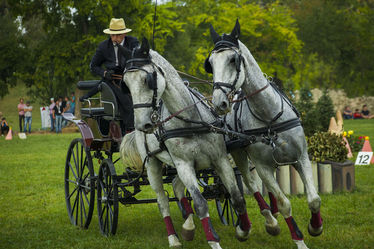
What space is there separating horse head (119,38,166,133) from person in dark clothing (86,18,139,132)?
1622mm

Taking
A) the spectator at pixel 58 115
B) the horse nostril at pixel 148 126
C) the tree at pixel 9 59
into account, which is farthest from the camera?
the tree at pixel 9 59

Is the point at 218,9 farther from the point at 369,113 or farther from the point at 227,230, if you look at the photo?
the point at 227,230

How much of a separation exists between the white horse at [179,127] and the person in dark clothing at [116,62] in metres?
1.18

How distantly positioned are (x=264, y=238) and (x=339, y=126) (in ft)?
36.8

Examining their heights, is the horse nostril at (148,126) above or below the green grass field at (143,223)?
above

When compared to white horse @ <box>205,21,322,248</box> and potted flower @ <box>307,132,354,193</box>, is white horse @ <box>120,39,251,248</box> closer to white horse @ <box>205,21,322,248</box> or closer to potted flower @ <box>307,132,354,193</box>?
white horse @ <box>205,21,322,248</box>

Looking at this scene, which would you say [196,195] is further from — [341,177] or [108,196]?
[341,177]

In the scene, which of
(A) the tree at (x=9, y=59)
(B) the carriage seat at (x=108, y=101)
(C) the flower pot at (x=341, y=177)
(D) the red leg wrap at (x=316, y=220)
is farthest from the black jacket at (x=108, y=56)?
(A) the tree at (x=9, y=59)

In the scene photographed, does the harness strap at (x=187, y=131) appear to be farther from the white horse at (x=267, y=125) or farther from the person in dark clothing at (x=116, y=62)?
the person in dark clothing at (x=116, y=62)

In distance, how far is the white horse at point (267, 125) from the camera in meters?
5.23

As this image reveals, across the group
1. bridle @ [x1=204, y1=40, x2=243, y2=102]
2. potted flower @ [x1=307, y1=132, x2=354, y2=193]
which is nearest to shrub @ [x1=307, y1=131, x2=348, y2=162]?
potted flower @ [x1=307, y1=132, x2=354, y2=193]

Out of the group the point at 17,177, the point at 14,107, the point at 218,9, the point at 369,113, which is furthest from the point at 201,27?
the point at 17,177

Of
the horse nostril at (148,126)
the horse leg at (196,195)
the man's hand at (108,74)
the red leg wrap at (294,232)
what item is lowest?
the red leg wrap at (294,232)

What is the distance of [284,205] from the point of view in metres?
5.64
